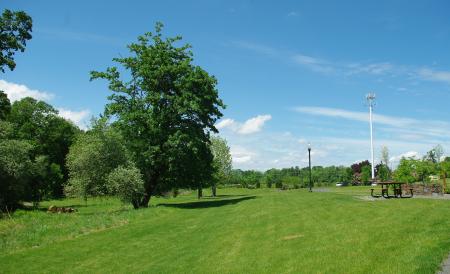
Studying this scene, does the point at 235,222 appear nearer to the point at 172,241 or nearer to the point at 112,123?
the point at 172,241

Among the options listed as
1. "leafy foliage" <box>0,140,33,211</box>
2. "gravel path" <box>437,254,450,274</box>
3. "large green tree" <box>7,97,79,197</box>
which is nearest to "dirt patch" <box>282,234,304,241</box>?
"gravel path" <box>437,254,450,274</box>

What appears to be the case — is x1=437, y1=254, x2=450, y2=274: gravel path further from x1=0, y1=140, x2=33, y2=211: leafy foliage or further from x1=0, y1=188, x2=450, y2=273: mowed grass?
x1=0, y1=140, x2=33, y2=211: leafy foliage

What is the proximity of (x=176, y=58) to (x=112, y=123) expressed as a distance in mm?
8689

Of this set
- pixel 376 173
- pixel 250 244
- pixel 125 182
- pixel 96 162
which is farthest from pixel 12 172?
pixel 376 173

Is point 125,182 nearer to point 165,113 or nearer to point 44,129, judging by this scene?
point 165,113

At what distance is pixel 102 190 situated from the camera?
118 feet

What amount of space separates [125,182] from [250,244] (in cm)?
2093

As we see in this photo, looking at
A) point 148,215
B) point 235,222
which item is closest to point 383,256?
point 235,222

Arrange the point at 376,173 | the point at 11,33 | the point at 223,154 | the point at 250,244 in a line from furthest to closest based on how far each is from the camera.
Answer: the point at 376,173, the point at 223,154, the point at 11,33, the point at 250,244

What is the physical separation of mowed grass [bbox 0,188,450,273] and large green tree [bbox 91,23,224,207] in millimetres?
13702

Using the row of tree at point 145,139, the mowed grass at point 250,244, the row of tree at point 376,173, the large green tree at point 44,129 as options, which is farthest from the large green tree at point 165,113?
the large green tree at point 44,129

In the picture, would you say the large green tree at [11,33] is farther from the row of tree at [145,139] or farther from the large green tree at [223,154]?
the large green tree at [223,154]

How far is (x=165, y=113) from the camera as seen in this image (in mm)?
38500

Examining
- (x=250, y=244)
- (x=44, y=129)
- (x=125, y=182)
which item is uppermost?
(x=44, y=129)
